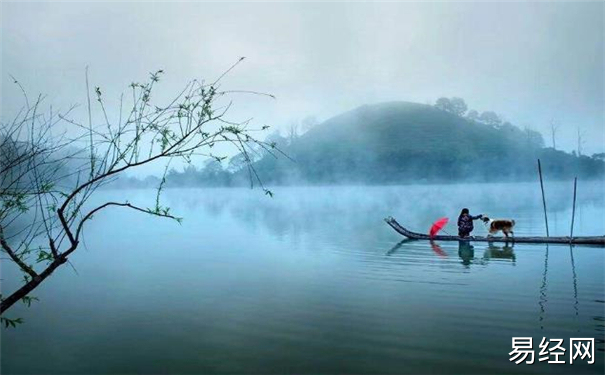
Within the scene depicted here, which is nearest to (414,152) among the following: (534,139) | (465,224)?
(534,139)

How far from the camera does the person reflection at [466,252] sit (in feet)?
47.7

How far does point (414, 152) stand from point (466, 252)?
114 m

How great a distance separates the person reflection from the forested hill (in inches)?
4135

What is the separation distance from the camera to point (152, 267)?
15773 millimetres

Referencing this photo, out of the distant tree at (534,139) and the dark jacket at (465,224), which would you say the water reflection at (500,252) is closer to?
the dark jacket at (465,224)

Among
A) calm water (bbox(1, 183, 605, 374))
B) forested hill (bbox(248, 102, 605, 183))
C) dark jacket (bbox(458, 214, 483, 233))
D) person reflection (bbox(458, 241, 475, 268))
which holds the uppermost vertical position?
forested hill (bbox(248, 102, 605, 183))

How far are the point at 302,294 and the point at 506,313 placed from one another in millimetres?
4400

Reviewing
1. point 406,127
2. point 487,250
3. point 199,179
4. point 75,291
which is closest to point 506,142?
point 406,127

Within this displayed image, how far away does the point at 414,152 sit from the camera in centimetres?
12744

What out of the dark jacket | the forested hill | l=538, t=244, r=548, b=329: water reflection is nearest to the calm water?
l=538, t=244, r=548, b=329: water reflection

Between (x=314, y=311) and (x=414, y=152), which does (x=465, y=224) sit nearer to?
(x=314, y=311)

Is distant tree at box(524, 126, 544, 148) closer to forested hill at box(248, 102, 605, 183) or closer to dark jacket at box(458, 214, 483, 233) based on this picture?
forested hill at box(248, 102, 605, 183)

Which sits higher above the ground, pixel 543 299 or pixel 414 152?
pixel 414 152

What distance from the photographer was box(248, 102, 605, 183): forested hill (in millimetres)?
122188
